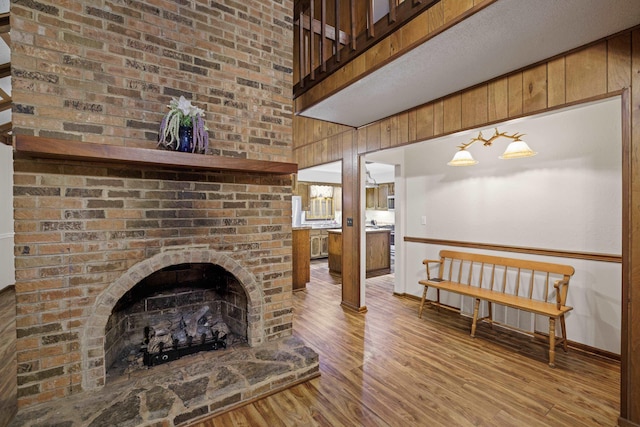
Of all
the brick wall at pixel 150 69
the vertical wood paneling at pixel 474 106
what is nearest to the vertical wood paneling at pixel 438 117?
the vertical wood paneling at pixel 474 106

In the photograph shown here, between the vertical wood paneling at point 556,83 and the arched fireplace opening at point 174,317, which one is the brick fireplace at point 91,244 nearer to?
the arched fireplace opening at point 174,317

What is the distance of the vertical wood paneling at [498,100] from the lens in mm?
2267

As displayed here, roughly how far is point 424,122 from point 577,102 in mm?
1198

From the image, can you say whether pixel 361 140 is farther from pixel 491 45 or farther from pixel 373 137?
pixel 491 45

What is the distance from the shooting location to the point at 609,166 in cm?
251

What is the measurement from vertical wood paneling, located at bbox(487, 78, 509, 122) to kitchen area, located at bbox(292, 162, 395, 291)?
10.7ft

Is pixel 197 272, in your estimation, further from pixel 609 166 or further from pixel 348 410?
pixel 609 166

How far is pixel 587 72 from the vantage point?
1.86 meters

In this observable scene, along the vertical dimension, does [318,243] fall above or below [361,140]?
below

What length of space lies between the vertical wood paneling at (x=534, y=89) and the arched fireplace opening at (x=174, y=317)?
2657 millimetres

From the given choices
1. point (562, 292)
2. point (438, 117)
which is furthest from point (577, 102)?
point (562, 292)

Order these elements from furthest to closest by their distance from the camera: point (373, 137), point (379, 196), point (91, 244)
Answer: point (379, 196), point (373, 137), point (91, 244)

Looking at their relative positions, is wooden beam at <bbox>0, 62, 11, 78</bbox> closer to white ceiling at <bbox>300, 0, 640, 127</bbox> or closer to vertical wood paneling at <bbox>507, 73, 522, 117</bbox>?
white ceiling at <bbox>300, 0, 640, 127</bbox>

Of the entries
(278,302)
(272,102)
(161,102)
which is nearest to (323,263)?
(278,302)
